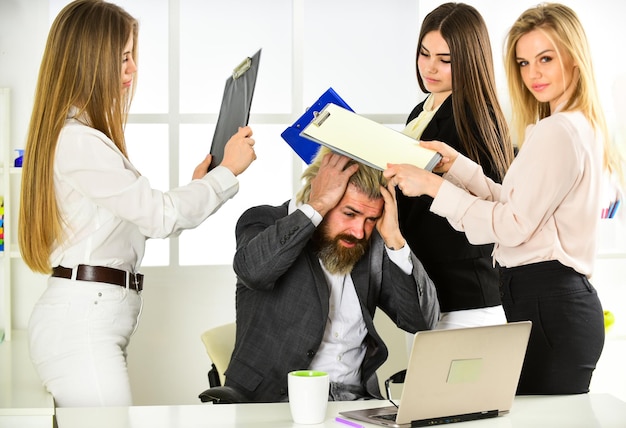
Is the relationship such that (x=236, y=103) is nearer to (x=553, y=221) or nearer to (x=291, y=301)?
(x=291, y=301)

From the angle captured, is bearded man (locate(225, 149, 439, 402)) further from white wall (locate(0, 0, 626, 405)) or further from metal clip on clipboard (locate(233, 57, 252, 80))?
white wall (locate(0, 0, 626, 405))

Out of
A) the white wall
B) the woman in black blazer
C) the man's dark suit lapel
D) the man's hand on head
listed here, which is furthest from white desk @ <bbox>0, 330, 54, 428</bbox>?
the woman in black blazer

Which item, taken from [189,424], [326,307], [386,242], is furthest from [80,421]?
[386,242]

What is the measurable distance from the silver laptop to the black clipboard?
96cm

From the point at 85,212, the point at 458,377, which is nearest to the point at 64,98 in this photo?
the point at 85,212

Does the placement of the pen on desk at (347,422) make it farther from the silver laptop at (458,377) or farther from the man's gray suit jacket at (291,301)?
the man's gray suit jacket at (291,301)

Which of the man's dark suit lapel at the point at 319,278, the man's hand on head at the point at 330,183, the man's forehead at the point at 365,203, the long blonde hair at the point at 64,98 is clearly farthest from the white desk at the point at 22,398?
the man's forehead at the point at 365,203

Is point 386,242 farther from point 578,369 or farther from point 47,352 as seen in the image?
point 47,352

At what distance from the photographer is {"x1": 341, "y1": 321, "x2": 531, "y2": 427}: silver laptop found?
1.75m

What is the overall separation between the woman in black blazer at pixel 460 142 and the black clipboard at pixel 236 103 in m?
0.69

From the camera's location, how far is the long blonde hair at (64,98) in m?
2.18

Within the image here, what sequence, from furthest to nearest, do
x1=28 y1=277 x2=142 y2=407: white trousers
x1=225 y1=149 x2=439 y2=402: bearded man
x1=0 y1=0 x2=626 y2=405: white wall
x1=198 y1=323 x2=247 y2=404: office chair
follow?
x1=0 y1=0 x2=626 y2=405: white wall → x1=198 y1=323 x2=247 y2=404: office chair → x1=225 y1=149 x2=439 y2=402: bearded man → x1=28 y1=277 x2=142 y2=407: white trousers

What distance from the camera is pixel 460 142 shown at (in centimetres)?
284

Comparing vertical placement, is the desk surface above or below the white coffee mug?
below
